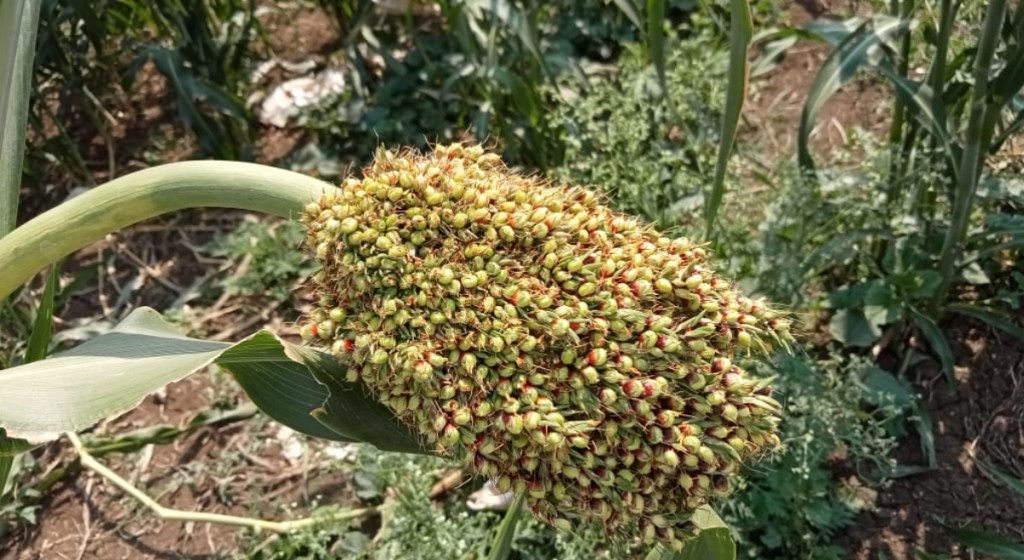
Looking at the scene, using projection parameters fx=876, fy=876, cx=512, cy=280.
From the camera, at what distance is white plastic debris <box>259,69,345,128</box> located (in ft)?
13.2

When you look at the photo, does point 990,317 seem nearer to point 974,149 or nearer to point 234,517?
point 974,149

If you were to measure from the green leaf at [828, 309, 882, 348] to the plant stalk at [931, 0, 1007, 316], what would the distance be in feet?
0.78

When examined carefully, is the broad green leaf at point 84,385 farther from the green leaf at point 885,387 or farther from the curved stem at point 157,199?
the green leaf at point 885,387

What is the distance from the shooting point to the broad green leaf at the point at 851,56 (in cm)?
271

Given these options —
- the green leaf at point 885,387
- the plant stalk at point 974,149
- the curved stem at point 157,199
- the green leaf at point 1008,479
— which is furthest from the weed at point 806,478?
the curved stem at point 157,199

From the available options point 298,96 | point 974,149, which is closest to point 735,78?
point 974,149

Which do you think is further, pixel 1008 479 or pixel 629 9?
pixel 629 9

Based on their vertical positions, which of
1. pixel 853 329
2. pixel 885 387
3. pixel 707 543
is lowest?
pixel 885 387

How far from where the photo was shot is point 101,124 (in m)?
3.94

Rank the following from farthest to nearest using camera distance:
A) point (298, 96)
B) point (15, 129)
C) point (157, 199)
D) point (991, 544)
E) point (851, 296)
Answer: point (298, 96) < point (851, 296) < point (991, 544) < point (15, 129) < point (157, 199)

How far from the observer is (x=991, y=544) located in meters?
2.30

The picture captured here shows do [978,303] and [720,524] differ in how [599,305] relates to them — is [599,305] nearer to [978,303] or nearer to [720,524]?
[720,524]

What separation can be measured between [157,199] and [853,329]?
7.55ft

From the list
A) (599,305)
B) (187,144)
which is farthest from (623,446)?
(187,144)
